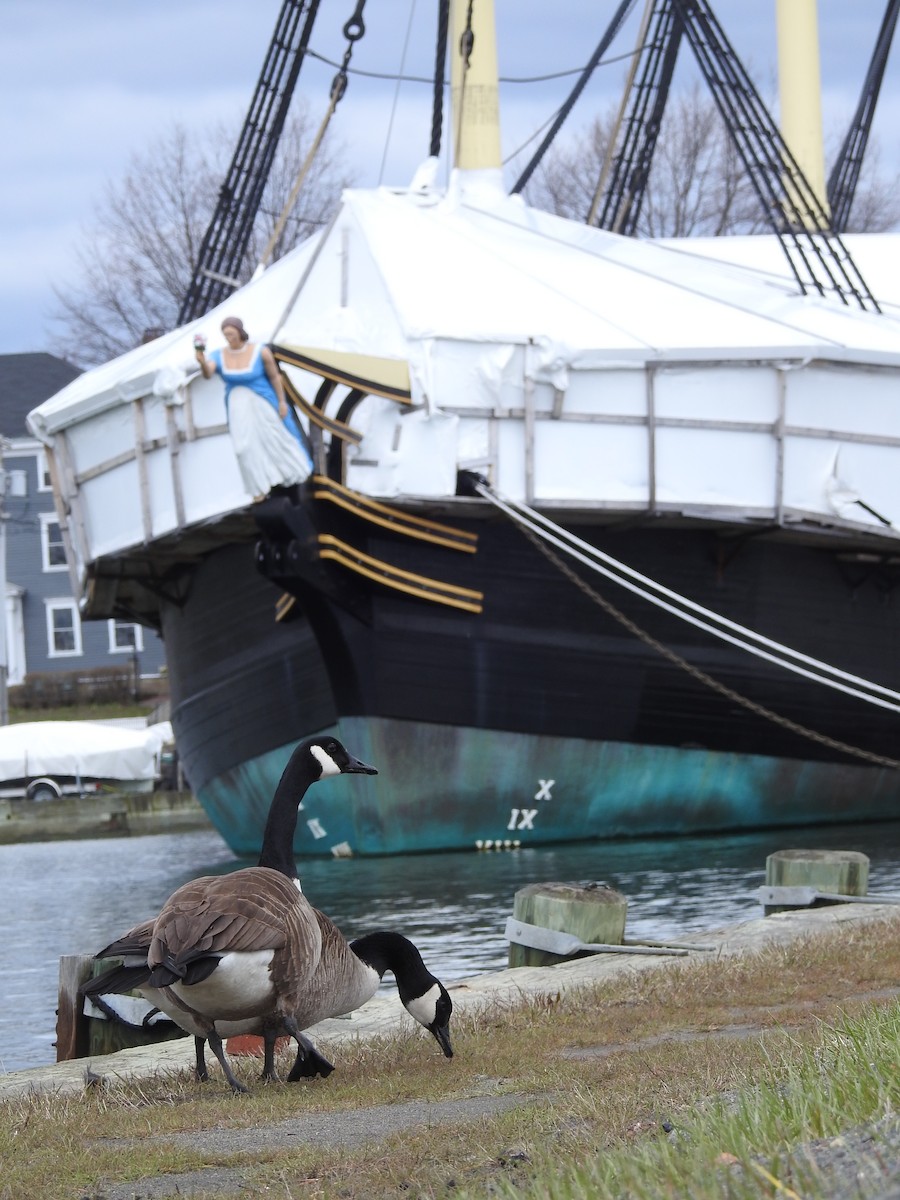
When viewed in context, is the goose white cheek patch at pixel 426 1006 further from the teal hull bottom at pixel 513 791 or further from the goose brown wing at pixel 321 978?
→ the teal hull bottom at pixel 513 791

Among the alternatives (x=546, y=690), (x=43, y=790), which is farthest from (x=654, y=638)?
(x=43, y=790)

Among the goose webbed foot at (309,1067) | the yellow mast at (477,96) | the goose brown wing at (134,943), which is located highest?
the yellow mast at (477,96)

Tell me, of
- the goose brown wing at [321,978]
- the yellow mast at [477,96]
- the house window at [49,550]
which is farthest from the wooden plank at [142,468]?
the house window at [49,550]

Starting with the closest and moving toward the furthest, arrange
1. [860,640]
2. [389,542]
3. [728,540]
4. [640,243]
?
[389,542], [728,540], [860,640], [640,243]

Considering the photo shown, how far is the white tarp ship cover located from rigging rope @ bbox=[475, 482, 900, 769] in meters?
16.6

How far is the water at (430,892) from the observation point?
40.3 feet

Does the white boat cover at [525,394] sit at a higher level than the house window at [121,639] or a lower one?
higher

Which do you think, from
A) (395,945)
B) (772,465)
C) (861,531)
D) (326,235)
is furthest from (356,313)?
(395,945)

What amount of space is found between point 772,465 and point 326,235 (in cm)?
584

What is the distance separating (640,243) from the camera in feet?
80.7

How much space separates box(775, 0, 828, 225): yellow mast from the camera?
29375mm

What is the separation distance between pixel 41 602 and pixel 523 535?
3608 cm

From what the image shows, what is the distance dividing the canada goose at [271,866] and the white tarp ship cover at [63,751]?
88.4 feet

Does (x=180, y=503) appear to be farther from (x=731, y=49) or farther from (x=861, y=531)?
(x=731, y=49)
